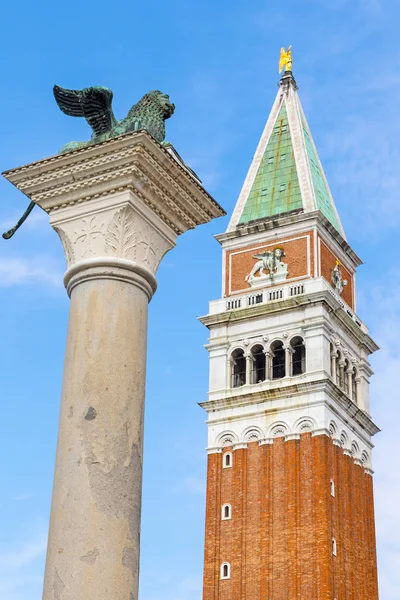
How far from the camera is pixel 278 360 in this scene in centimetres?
5016

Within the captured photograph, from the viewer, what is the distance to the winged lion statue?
895 centimetres

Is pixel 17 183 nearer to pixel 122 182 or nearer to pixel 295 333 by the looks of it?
pixel 122 182

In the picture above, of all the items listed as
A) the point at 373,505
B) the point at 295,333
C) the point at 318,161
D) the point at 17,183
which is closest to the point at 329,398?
the point at 295,333

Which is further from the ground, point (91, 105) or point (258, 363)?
point (258, 363)

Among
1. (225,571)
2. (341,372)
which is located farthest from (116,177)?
(341,372)

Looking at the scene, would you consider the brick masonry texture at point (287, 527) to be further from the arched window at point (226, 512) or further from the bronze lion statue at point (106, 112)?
the bronze lion statue at point (106, 112)

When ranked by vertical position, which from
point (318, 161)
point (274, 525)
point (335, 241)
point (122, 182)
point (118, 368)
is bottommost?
point (118, 368)

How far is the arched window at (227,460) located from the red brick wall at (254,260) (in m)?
7.65

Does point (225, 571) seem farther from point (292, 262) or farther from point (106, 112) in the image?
point (106, 112)

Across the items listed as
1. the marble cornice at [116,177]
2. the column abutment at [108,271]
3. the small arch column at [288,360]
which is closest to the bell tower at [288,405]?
the small arch column at [288,360]

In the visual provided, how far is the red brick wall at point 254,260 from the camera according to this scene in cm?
5131

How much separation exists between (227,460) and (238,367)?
4.22m

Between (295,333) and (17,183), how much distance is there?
4078 cm

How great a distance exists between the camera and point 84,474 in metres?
7.75
